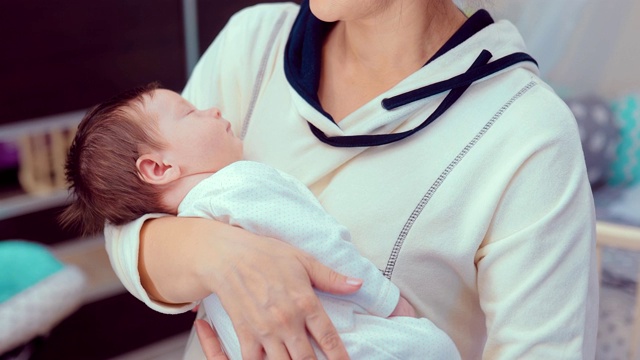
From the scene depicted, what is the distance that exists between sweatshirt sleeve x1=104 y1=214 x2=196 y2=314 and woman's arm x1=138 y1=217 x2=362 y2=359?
0.08m

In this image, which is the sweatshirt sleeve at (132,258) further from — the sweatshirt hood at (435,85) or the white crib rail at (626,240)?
the white crib rail at (626,240)

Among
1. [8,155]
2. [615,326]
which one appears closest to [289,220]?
[615,326]

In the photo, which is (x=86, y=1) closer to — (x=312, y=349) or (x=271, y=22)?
(x=271, y=22)

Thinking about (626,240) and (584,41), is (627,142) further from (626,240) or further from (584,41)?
(626,240)

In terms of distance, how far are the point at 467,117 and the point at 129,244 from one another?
19.6 inches

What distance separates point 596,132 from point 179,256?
4.41 ft

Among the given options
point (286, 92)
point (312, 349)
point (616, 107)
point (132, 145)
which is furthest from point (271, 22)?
point (616, 107)

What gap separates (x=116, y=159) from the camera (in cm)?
112

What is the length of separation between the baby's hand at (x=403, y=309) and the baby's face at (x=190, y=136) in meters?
0.31

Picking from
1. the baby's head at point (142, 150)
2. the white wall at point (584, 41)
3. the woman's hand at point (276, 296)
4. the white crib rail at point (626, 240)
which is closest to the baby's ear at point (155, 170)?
the baby's head at point (142, 150)

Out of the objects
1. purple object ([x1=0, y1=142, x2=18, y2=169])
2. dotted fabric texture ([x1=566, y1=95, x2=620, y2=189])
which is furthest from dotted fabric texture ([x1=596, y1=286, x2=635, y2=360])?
purple object ([x1=0, y1=142, x2=18, y2=169])

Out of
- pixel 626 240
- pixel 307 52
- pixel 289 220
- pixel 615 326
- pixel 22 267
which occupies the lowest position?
pixel 615 326

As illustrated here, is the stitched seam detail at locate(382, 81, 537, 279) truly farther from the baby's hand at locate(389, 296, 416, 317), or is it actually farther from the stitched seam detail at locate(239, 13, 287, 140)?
the stitched seam detail at locate(239, 13, 287, 140)

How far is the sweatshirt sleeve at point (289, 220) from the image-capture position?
102 centimetres
